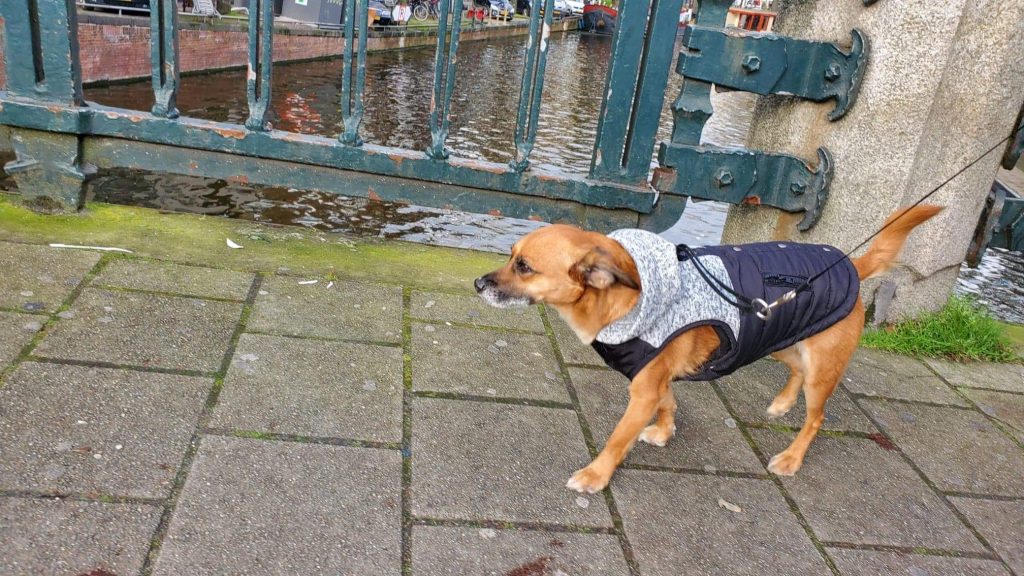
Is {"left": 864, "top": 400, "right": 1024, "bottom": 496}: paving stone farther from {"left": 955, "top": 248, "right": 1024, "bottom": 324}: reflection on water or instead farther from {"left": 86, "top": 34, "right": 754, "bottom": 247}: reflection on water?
{"left": 955, "top": 248, "right": 1024, "bottom": 324}: reflection on water

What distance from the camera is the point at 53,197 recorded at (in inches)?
179

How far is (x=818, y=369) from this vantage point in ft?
11.1

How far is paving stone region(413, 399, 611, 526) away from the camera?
110 inches

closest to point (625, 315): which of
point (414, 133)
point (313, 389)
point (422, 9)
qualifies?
point (313, 389)

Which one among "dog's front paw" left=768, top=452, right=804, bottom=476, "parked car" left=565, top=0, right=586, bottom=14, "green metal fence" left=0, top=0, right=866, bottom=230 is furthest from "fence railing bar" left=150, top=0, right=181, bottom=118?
"parked car" left=565, top=0, right=586, bottom=14

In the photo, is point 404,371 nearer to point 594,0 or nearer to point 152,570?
point 152,570

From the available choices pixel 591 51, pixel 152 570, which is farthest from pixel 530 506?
pixel 591 51

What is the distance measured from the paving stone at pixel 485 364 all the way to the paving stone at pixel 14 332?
1663 mm

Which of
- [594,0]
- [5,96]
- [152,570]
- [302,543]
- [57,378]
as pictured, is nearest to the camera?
[152,570]

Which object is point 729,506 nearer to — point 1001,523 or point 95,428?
point 1001,523

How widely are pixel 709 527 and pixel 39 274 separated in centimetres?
339

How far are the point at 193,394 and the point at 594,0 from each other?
79012 mm

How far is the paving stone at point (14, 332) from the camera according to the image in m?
3.13

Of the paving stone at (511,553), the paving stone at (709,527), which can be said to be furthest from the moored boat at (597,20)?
the paving stone at (511,553)
